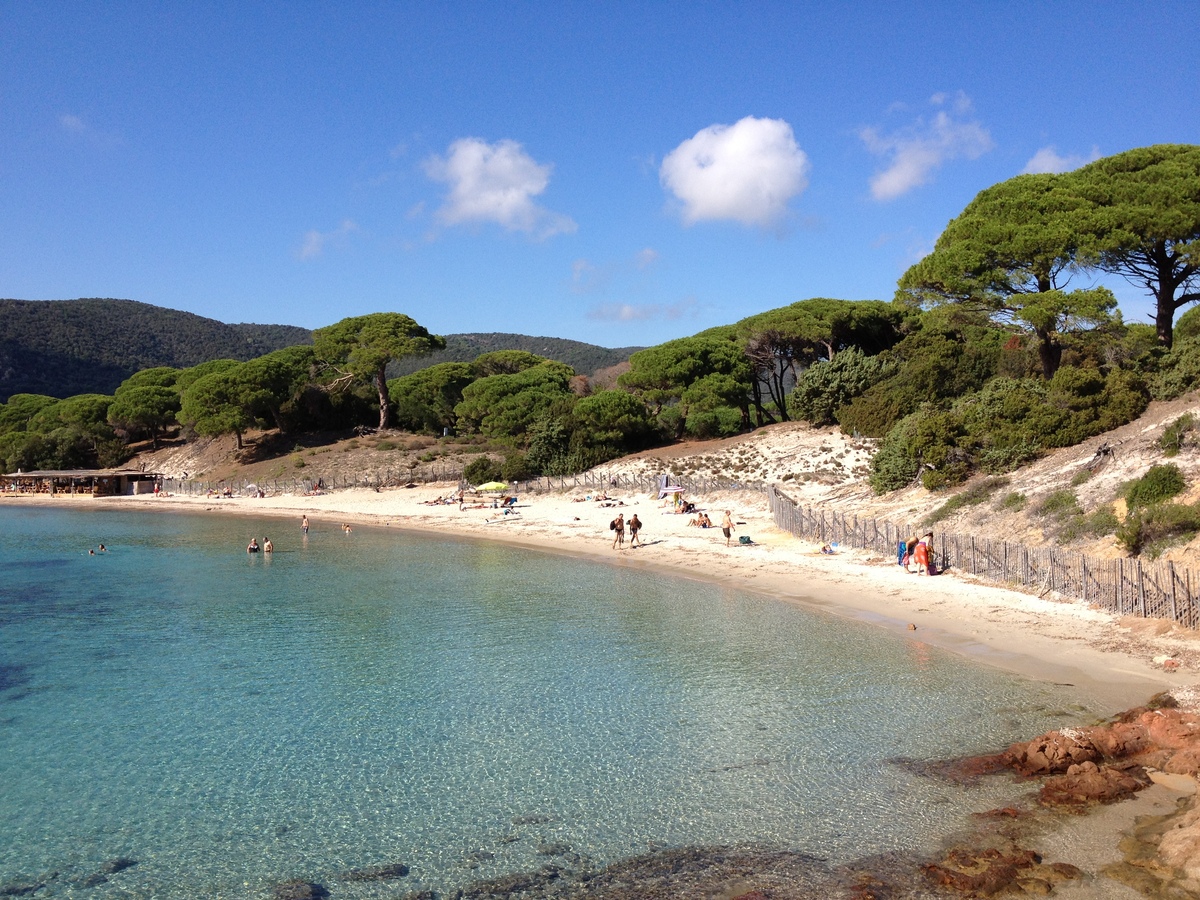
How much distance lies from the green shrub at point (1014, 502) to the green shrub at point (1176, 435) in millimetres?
3718

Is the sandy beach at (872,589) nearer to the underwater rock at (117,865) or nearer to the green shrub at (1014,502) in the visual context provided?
the green shrub at (1014,502)

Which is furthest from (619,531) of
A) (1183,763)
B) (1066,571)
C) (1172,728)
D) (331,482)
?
(331,482)

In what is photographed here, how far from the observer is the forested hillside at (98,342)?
379 feet

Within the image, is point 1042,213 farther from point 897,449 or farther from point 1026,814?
point 1026,814

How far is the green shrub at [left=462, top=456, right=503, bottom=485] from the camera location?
178ft

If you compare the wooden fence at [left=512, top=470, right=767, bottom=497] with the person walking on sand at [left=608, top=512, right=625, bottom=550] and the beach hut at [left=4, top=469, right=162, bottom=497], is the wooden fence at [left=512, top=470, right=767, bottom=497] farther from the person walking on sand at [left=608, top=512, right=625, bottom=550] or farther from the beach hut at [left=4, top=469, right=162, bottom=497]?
the beach hut at [left=4, top=469, right=162, bottom=497]

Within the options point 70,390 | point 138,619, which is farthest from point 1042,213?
point 70,390

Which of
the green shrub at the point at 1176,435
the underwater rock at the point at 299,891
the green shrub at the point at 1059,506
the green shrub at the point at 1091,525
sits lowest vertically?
the underwater rock at the point at 299,891

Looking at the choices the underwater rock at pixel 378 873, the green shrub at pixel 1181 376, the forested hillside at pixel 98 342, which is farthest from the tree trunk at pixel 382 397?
the underwater rock at pixel 378 873

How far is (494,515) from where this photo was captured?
44438 millimetres

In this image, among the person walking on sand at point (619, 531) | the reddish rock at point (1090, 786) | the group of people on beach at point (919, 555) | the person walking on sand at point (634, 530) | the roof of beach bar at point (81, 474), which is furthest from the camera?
the roof of beach bar at point (81, 474)

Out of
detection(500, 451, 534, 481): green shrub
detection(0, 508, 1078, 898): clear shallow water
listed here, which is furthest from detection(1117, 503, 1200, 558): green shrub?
detection(500, 451, 534, 481): green shrub

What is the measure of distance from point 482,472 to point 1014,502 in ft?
115

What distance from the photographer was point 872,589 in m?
22.5
